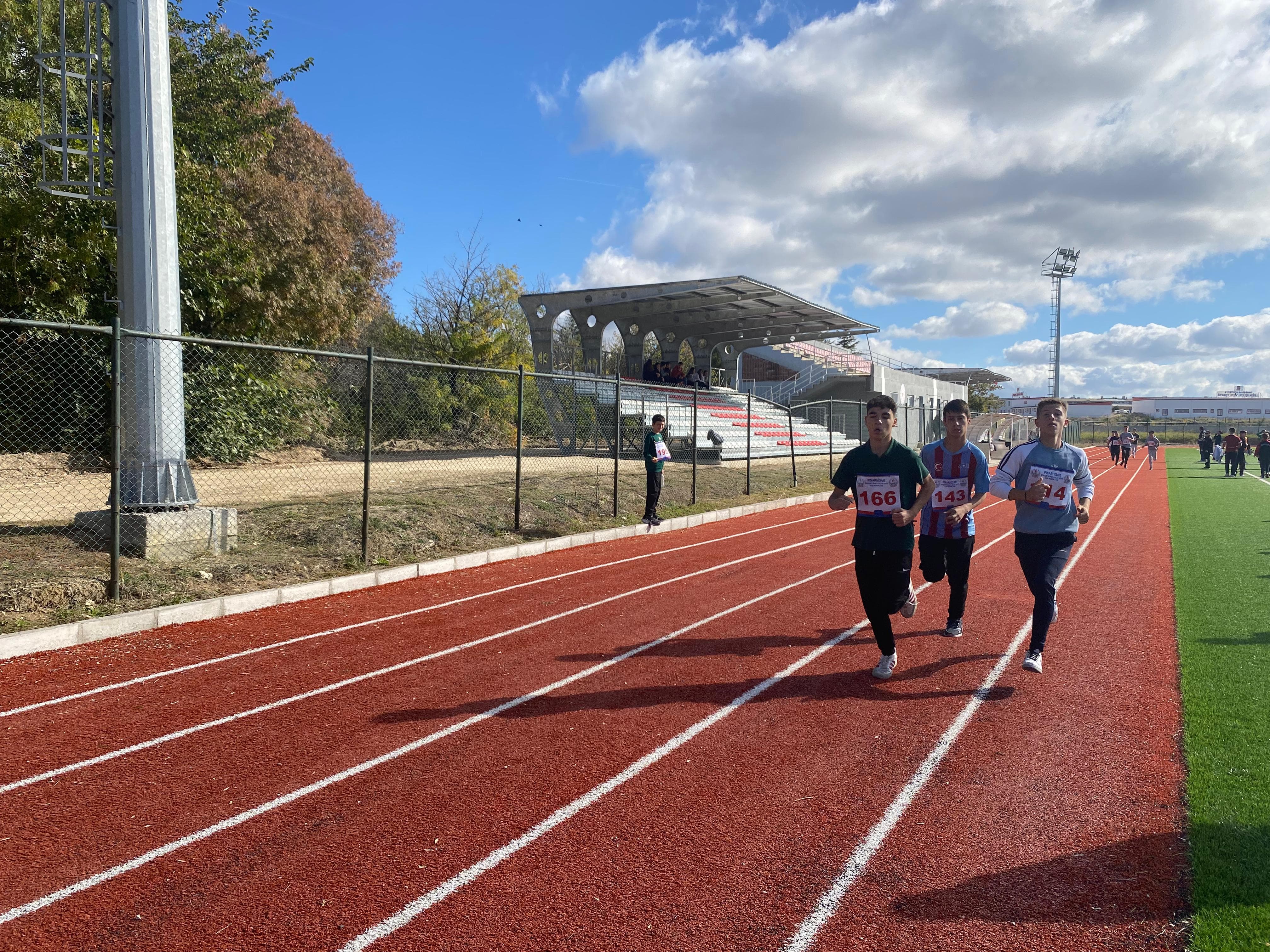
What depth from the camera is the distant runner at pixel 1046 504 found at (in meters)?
5.80

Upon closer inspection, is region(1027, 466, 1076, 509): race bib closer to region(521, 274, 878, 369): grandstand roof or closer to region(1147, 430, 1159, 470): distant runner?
region(521, 274, 878, 369): grandstand roof

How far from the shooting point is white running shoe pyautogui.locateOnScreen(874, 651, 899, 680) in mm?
5734

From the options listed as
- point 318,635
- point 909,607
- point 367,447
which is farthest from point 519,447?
point 909,607

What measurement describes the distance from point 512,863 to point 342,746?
165 cm

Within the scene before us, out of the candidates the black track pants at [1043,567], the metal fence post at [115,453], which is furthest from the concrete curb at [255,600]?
the black track pants at [1043,567]

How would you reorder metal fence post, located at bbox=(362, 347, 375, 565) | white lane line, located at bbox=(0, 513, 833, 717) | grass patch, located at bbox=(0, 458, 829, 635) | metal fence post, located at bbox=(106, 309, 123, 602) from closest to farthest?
white lane line, located at bbox=(0, 513, 833, 717), metal fence post, located at bbox=(106, 309, 123, 602), grass patch, located at bbox=(0, 458, 829, 635), metal fence post, located at bbox=(362, 347, 375, 565)

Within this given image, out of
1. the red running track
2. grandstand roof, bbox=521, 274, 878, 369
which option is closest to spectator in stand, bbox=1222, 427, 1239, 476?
grandstand roof, bbox=521, 274, 878, 369

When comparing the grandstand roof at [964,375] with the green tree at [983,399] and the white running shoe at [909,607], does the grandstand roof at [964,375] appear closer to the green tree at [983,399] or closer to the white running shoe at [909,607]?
the green tree at [983,399]

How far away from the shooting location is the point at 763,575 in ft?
32.1

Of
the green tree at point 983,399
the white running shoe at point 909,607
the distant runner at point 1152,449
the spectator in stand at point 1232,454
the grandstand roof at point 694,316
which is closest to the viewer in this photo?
the white running shoe at point 909,607

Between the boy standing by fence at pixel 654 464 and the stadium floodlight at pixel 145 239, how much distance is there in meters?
6.99

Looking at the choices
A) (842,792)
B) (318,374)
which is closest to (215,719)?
(842,792)

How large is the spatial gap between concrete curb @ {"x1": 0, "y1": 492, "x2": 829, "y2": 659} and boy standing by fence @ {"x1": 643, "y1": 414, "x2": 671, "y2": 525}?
23.0 inches

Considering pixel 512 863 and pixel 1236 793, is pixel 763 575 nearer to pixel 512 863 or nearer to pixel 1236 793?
pixel 1236 793
